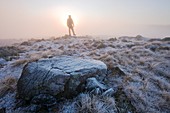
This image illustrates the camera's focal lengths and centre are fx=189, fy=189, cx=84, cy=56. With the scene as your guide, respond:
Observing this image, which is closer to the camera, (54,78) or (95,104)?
(95,104)

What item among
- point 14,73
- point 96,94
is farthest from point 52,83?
point 14,73

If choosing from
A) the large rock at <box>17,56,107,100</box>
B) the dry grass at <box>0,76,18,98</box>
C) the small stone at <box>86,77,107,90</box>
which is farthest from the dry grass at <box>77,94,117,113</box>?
the dry grass at <box>0,76,18,98</box>

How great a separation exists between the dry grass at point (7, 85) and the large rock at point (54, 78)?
69 centimetres

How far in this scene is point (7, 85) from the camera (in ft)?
20.6

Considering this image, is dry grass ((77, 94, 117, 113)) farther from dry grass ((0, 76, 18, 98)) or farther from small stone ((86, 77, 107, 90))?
dry grass ((0, 76, 18, 98))

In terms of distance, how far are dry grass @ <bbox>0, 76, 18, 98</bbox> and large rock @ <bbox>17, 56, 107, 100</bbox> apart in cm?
69

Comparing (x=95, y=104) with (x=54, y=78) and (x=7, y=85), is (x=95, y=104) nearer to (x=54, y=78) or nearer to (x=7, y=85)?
(x=54, y=78)

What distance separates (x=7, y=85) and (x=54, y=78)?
6.79 feet

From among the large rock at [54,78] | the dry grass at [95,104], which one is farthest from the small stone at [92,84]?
the dry grass at [95,104]

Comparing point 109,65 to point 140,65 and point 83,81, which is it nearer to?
point 140,65

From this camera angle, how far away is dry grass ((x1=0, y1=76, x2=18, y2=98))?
19.7 feet

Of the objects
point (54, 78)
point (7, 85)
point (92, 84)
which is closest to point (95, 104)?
point (92, 84)

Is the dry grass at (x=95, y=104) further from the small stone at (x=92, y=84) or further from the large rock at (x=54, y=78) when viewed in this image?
the large rock at (x=54, y=78)

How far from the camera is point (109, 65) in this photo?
750cm
